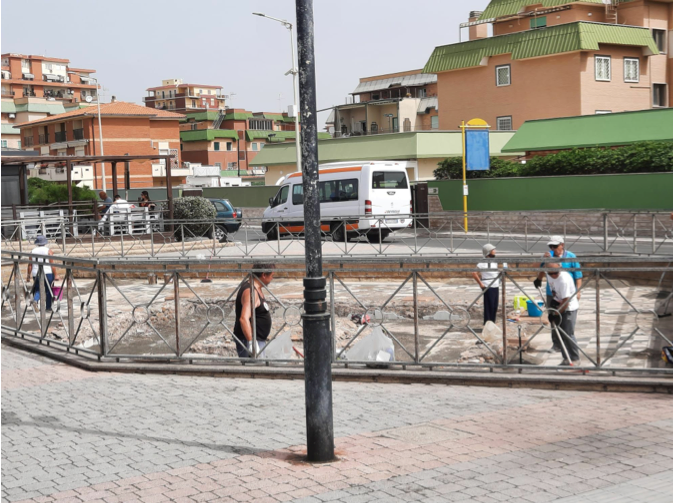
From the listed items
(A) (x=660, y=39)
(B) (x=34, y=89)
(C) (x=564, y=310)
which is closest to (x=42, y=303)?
(C) (x=564, y=310)

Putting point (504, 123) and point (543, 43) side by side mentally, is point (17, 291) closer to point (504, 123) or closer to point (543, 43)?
point (543, 43)

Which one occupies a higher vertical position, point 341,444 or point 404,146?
point 404,146

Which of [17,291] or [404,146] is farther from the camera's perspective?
[404,146]

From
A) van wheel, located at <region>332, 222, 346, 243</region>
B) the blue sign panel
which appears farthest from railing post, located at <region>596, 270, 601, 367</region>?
the blue sign panel

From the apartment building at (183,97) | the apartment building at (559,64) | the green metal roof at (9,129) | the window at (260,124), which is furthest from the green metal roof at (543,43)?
the apartment building at (183,97)

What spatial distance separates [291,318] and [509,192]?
66.3 feet

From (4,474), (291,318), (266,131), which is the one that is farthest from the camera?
(266,131)

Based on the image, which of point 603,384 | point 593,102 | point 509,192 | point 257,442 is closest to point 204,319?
point 257,442

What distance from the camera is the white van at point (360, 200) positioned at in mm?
23625

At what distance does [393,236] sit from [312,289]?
19105mm

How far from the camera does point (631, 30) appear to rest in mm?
39094

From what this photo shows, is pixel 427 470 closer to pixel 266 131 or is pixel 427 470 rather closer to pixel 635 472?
pixel 635 472

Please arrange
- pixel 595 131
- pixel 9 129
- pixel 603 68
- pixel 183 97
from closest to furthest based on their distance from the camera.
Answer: pixel 595 131 < pixel 603 68 < pixel 9 129 < pixel 183 97

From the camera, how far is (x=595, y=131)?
28.7 meters
